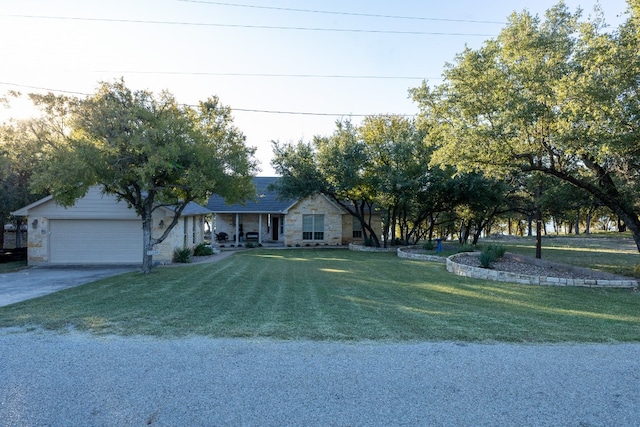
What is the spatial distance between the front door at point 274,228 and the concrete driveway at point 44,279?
15.4 meters

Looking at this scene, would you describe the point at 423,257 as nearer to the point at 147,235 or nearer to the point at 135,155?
the point at 147,235

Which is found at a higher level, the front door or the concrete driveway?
the front door

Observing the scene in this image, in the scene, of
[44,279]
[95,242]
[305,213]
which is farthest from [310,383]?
[305,213]

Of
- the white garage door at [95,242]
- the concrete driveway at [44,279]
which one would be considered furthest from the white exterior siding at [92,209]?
the concrete driveway at [44,279]

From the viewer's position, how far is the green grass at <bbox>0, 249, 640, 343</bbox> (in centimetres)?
602

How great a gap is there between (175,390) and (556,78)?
463 inches

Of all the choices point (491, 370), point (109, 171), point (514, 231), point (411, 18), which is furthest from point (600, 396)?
point (514, 231)

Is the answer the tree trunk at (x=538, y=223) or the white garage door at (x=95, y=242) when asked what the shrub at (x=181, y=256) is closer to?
the white garage door at (x=95, y=242)

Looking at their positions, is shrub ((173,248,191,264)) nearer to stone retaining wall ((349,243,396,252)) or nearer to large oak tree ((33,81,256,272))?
large oak tree ((33,81,256,272))

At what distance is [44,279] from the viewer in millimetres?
12750

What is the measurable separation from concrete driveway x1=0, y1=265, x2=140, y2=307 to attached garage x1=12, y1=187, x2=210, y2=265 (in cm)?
93

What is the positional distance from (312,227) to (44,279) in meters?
16.7

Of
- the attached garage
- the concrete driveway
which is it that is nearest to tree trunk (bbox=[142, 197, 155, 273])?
the concrete driveway

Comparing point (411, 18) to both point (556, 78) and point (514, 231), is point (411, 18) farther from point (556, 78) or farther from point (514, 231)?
point (514, 231)
